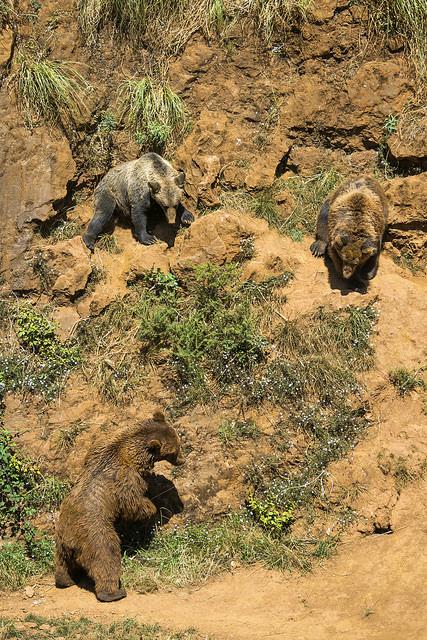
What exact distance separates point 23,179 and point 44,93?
1.14m

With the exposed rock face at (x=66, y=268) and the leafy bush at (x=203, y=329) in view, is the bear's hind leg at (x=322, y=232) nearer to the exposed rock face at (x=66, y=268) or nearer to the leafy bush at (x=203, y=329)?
the leafy bush at (x=203, y=329)

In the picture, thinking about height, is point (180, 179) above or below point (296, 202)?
above

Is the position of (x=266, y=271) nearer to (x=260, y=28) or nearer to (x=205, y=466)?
(x=205, y=466)

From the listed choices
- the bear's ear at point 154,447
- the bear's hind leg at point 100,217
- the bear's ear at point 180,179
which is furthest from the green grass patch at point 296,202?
the bear's ear at point 154,447

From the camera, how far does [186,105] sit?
A: 38.3 ft

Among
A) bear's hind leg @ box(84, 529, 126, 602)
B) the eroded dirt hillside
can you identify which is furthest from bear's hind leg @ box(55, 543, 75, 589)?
bear's hind leg @ box(84, 529, 126, 602)

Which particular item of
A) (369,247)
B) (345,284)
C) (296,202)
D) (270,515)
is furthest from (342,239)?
(270,515)

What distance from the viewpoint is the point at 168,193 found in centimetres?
1071

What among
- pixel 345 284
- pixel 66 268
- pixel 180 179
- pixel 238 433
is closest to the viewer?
pixel 238 433

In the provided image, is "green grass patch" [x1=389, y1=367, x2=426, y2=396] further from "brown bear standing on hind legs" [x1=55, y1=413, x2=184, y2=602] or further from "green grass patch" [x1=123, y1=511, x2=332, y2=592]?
"brown bear standing on hind legs" [x1=55, y1=413, x2=184, y2=602]

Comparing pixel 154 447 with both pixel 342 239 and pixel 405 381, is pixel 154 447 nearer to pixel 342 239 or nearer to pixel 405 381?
pixel 405 381

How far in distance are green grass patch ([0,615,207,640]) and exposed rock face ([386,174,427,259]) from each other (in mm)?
5654

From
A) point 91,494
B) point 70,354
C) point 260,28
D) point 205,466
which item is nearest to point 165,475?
point 205,466

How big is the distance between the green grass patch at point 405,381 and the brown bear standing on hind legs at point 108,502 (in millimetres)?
2473
